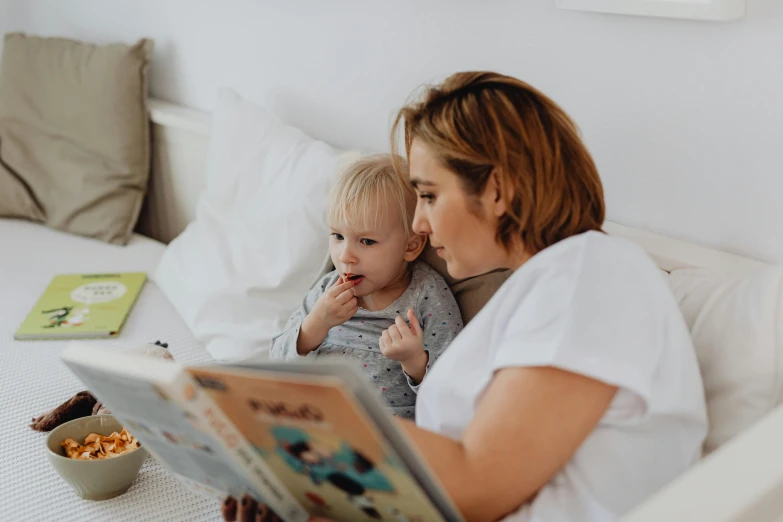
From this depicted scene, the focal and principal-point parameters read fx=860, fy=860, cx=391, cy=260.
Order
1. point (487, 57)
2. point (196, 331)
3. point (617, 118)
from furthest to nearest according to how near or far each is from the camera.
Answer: point (196, 331)
point (487, 57)
point (617, 118)

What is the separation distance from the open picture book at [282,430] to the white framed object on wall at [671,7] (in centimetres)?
72

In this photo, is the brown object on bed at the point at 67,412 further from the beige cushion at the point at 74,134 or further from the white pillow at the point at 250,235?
the beige cushion at the point at 74,134

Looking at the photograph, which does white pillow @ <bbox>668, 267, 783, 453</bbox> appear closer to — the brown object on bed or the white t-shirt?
the white t-shirt

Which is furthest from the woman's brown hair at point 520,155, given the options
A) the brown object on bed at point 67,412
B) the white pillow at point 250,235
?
the brown object on bed at point 67,412

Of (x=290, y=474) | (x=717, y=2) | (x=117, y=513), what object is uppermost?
(x=717, y=2)

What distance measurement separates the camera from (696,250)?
125 centimetres

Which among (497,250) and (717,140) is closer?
(497,250)

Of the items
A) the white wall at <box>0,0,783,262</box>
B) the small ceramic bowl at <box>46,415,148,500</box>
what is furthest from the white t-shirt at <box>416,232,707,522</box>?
the small ceramic bowl at <box>46,415,148,500</box>

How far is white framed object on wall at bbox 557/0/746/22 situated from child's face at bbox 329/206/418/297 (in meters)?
0.43

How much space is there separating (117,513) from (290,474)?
1.72 feet

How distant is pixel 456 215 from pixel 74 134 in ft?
5.36

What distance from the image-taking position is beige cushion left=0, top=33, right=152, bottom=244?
2.30m

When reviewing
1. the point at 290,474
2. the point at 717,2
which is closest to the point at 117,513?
the point at 290,474

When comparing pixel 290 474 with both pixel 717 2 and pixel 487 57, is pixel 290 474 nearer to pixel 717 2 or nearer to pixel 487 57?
pixel 717 2
